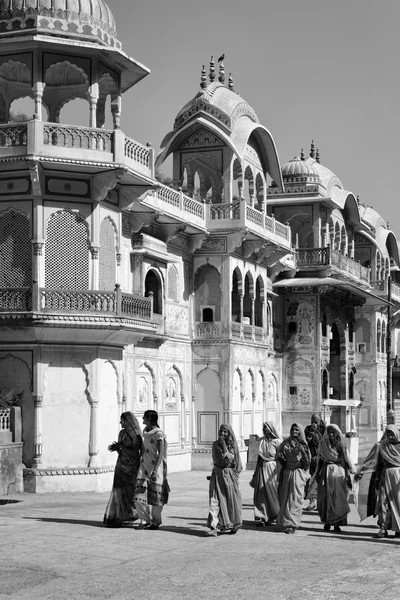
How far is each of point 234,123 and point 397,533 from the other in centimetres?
1747

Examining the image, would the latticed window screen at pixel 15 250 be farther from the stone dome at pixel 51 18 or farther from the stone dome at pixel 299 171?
the stone dome at pixel 299 171

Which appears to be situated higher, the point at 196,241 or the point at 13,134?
the point at 13,134

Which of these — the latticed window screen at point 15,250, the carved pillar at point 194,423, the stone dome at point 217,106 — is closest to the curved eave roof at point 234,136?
the stone dome at point 217,106

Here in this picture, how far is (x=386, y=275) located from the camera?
4778 cm

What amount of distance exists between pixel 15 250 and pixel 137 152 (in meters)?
3.13

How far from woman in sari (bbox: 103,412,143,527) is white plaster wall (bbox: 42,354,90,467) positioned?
5.99 meters

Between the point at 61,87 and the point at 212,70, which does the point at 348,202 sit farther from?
the point at 61,87

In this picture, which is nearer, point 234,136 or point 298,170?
point 234,136

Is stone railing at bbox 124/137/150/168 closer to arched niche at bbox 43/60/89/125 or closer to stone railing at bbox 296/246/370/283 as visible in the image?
arched niche at bbox 43/60/89/125

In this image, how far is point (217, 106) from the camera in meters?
30.3

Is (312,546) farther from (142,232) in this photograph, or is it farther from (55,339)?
(142,232)

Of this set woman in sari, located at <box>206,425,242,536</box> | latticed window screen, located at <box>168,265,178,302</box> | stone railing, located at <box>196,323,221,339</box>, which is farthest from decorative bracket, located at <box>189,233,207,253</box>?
woman in sari, located at <box>206,425,242,536</box>

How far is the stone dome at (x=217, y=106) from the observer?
3003 cm

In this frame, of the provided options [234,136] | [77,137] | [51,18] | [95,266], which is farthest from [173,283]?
[51,18]
